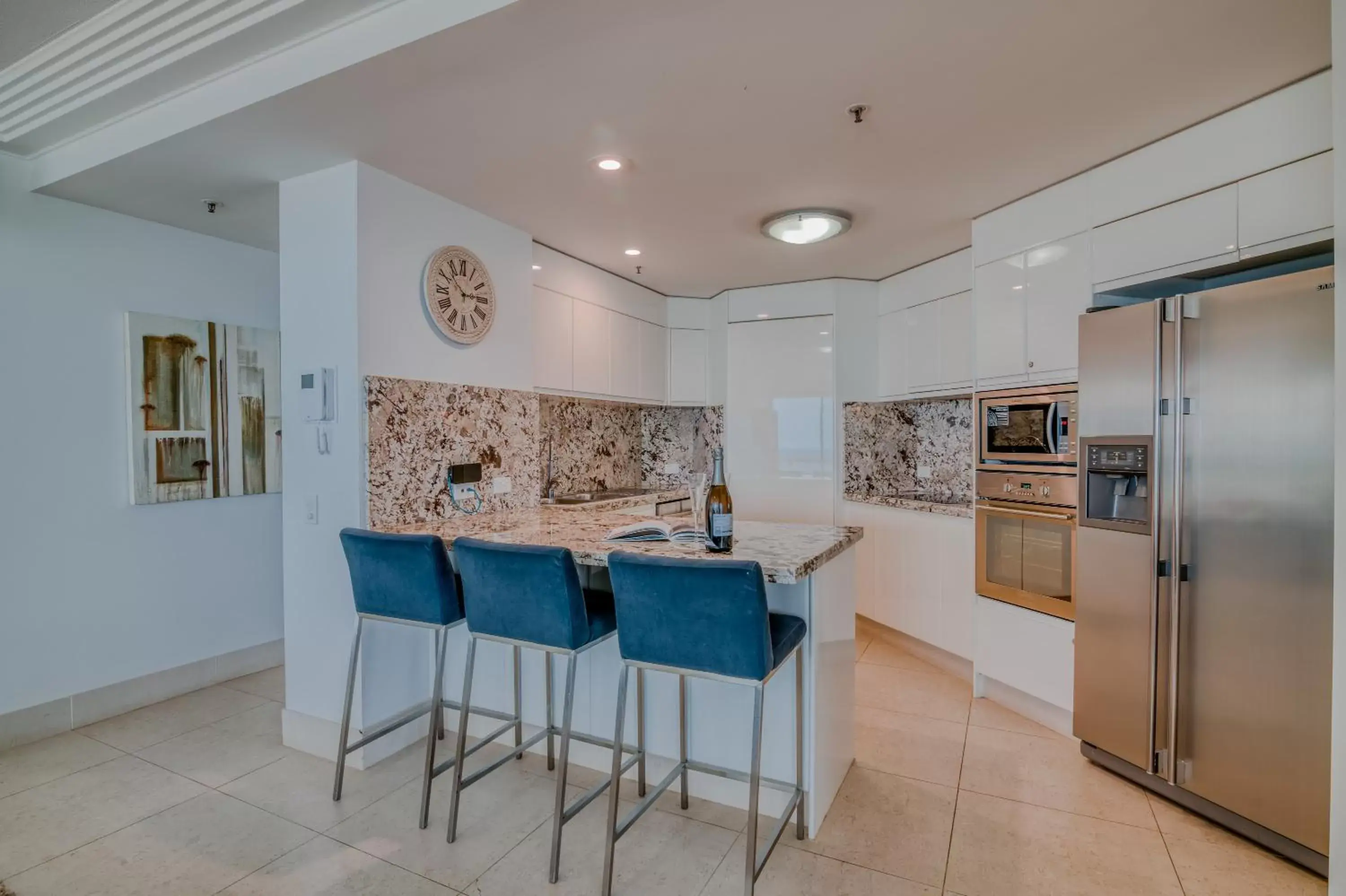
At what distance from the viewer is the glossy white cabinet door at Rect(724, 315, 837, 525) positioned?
442 centimetres

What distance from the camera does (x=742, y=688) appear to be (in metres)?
2.20

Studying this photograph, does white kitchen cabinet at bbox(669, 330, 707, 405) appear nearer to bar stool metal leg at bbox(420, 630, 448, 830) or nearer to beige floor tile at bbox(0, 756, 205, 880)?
bar stool metal leg at bbox(420, 630, 448, 830)

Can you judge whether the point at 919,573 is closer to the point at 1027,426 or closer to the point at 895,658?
the point at 895,658

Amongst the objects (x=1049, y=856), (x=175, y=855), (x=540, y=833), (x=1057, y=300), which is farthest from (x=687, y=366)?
(x=175, y=855)

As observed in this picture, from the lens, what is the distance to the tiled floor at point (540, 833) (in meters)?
1.87

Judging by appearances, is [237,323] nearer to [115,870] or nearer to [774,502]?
[115,870]

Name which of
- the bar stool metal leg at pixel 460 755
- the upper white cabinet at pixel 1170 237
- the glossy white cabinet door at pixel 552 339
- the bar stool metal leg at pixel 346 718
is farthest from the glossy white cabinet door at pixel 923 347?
the bar stool metal leg at pixel 346 718

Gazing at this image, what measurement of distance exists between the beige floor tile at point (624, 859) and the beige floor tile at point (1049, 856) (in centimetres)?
74

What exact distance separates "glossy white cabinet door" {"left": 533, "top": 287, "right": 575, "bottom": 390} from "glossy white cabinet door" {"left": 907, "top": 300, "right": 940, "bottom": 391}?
2181 mm

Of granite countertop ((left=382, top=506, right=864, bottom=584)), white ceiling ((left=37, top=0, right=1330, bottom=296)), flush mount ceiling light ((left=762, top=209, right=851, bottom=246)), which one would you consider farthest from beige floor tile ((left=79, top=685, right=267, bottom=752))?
flush mount ceiling light ((left=762, top=209, right=851, bottom=246))

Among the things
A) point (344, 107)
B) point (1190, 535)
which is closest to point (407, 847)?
point (344, 107)

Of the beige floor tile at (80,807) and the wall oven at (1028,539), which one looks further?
the wall oven at (1028,539)

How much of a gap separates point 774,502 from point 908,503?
3.22ft

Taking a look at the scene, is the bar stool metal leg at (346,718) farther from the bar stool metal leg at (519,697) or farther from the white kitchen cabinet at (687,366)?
the white kitchen cabinet at (687,366)
